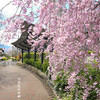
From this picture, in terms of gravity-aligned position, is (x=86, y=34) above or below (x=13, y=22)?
below

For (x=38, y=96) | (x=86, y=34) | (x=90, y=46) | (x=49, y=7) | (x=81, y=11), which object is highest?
(x=49, y=7)

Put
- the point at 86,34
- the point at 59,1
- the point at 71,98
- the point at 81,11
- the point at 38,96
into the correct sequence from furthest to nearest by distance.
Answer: the point at 38,96, the point at 71,98, the point at 59,1, the point at 86,34, the point at 81,11

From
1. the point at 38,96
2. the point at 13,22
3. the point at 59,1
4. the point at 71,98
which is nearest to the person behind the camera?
the point at 59,1

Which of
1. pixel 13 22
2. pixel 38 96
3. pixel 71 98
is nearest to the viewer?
pixel 71 98

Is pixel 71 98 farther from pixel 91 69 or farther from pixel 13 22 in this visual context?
pixel 13 22

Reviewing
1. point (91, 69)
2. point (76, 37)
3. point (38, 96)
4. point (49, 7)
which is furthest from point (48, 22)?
point (38, 96)

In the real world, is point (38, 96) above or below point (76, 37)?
below

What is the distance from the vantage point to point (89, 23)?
3932 mm

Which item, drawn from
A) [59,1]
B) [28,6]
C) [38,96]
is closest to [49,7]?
[59,1]

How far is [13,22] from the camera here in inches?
247

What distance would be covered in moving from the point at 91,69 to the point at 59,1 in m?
3.15

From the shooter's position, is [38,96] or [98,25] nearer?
[98,25]

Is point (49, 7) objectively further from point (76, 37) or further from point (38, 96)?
point (38, 96)

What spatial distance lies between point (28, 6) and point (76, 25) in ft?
7.90
